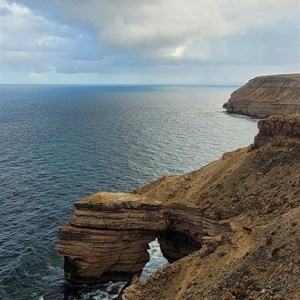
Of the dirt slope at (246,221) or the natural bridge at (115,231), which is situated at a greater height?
the dirt slope at (246,221)

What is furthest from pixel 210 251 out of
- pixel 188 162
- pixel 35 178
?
pixel 188 162

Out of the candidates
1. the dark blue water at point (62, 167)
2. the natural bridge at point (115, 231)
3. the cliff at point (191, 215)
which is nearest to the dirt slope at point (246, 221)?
the cliff at point (191, 215)

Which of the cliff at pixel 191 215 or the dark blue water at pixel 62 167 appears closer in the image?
the cliff at pixel 191 215

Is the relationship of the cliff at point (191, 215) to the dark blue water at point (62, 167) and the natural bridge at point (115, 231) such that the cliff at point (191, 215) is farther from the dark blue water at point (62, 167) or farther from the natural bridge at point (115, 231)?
the dark blue water at point (62, 167)

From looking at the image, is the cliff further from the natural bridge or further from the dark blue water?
the dark blue water

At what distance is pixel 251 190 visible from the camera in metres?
51.8

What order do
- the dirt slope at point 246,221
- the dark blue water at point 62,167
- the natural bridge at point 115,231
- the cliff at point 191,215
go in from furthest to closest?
the dark blue water at point 62,167
the natural bridge at point 115,231
the cliff at point 191,215
the dirt slope at point 246,221

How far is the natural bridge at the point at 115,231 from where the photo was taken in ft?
176

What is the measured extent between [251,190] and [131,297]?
2055 centimetres

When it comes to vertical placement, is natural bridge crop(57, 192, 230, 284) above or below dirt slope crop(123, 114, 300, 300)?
below

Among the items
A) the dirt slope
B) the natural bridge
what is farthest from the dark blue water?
the dirt slope

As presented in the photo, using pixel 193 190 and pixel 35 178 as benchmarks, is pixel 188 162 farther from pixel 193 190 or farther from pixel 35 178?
pixel 193 190

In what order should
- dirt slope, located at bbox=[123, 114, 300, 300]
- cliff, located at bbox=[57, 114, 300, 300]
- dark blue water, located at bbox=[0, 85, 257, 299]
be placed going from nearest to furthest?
1. dirt slope, located at bbox=[123, 114, 300, 300]
2. cliff, located at bbox=[57, 114, 300, 300]
3. dark blue water, located at bbox=[0, 85, 257, 299]

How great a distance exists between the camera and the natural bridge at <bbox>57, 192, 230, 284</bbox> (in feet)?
176
